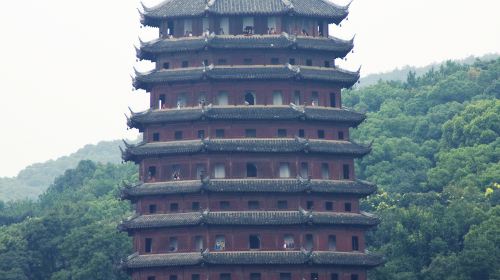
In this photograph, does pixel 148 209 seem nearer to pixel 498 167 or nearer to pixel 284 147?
pixel 284 147

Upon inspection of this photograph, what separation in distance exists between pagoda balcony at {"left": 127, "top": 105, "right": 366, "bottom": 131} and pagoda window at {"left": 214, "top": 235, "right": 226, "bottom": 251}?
823 centimetres

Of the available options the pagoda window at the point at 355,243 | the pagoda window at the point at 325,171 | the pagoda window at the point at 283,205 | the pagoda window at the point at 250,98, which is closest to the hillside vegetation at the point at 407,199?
the pagoda window at the point at 355,243

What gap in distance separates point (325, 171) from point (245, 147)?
6.03 m

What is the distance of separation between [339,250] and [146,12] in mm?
22145

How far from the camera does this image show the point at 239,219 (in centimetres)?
9188

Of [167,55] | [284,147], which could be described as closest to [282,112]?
[284,147]

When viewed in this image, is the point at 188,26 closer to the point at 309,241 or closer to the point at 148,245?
the point at 148,245

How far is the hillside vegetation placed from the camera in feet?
377

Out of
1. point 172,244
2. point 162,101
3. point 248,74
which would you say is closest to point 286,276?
point 172,244

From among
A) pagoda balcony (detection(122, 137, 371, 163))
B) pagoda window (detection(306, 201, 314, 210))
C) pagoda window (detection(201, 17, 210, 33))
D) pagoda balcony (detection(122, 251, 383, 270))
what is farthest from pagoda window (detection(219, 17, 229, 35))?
pagoda balcony (detection(122, 251, 383, 270))

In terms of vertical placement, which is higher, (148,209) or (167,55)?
(167,55)

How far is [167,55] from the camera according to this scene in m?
97.4

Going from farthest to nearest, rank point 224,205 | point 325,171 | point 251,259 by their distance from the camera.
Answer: point 325,171
point 224,205
point 251,259

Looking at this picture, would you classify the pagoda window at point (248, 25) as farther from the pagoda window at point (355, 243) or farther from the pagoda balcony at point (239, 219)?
the pagoda window at point (355, 243)
